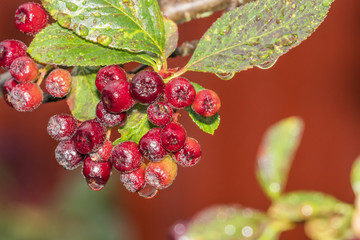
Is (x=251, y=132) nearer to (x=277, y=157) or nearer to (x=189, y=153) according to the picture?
(x=277, y=157)

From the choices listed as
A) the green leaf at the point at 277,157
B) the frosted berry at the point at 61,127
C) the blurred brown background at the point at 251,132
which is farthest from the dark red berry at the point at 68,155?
the blurred brown background at the point at 251,132

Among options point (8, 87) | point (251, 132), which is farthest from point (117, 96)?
point (251, 132)

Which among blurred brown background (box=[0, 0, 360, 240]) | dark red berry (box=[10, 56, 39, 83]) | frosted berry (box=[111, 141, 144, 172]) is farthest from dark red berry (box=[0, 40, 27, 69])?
blurred brown background (box=[0, 0, 360, 240])

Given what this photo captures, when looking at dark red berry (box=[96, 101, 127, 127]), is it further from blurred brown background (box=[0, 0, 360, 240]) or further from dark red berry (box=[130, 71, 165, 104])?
blurred brown background (box=[0, 0, 360, 240])

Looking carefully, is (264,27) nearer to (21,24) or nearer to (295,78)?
(21,24)

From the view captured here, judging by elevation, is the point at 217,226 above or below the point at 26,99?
above

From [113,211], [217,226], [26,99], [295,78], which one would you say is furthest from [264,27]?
[113,211]

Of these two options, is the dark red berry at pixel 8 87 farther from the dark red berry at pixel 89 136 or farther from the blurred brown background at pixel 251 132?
the blurred brown background at pixel 251 132
